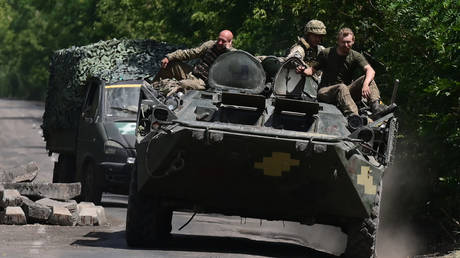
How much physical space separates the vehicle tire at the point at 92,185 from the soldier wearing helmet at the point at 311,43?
562 centimetres

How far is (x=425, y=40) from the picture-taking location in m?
16.1

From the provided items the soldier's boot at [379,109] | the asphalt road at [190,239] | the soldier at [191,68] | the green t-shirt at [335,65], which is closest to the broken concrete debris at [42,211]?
the asphalt road at [190,239]

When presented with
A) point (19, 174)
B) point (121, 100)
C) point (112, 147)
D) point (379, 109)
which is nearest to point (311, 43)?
point (379, 109)

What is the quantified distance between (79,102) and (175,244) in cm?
909

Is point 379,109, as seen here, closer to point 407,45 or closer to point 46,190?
point 407,45

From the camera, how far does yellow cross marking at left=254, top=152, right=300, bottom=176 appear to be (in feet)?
40.2

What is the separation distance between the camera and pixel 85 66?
22.8 meters

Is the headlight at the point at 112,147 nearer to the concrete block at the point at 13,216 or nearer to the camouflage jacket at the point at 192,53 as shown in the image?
the camouflage jacket at the point at 192,53

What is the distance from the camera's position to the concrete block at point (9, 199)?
15.4 m

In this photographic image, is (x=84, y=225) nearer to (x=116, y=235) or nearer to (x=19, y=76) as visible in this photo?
(x=116, y=235)

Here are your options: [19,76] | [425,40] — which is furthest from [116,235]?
[19,76]

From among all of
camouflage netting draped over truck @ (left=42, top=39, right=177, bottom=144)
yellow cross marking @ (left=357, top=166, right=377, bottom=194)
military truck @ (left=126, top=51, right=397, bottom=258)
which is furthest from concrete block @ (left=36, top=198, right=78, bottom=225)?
camouflage netting draped over truck @ (left=42, top=39, right=177, bottom=144)

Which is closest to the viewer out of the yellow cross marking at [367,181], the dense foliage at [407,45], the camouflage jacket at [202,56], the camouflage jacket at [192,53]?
the yellow cross marking at [367,181]

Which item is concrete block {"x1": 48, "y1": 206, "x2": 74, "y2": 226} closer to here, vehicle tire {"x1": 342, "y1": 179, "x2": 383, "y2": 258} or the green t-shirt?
the green t-shirt
